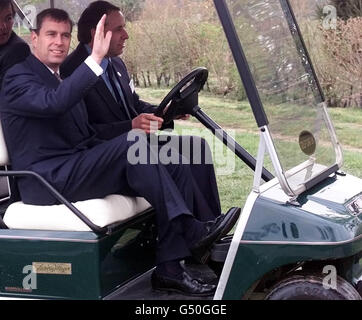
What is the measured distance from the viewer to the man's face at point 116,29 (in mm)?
3676

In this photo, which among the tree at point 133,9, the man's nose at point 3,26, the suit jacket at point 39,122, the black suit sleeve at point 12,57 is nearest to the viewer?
the suit jacket at point 39,122

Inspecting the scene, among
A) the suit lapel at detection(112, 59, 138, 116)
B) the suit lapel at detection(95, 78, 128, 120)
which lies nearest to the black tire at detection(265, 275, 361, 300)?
the suit lapel at detection(95, 78, 128, 120)

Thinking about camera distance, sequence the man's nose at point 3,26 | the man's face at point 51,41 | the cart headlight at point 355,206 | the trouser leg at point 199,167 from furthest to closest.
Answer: the man's nose at point 3,26
the trouser leg at point 199,167
the man's face at point 51,41
the cart headlight at point 355,206

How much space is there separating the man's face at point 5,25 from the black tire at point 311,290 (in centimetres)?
215

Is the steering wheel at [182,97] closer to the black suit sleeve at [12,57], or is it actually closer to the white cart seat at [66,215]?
the white cart seat at [66,215]

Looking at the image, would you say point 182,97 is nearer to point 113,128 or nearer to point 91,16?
point 113,128

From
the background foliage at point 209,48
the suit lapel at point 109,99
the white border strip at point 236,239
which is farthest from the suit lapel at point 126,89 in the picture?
the background foliage at point 209,48

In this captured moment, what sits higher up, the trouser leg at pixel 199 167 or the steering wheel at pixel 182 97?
the steering wheel at pixel 182 97

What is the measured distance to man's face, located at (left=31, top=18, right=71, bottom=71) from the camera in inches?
124

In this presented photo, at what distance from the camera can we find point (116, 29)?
3.70 meters

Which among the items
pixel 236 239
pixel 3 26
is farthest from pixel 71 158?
pixel 3 26

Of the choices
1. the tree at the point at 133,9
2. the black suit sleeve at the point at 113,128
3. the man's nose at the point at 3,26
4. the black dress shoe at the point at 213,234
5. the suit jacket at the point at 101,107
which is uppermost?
the tree at the point at 133,9

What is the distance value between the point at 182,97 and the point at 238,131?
393 centimetres
